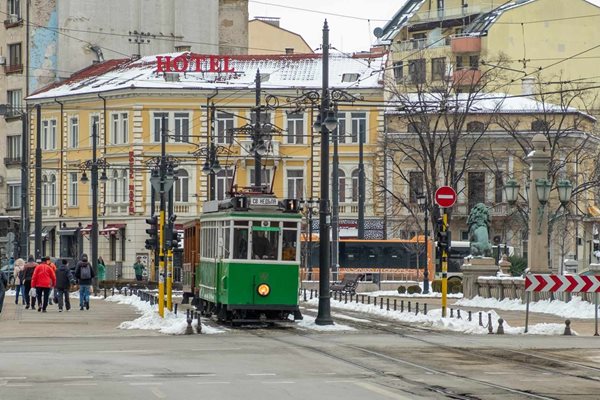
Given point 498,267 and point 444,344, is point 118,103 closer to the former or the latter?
point 498,267

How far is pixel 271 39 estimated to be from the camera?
10531 centimetres

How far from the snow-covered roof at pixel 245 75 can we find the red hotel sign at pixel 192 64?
0.55 ft

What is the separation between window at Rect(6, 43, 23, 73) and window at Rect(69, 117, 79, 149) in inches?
290

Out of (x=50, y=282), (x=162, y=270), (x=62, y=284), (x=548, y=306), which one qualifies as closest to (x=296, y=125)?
(x=62, y=284)

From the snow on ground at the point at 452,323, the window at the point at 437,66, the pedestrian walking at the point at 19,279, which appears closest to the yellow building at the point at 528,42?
the window at the point at 437,66

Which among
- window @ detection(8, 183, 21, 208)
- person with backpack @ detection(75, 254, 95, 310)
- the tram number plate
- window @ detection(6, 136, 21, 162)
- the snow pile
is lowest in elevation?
the snow pile

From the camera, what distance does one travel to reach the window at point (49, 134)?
285ft

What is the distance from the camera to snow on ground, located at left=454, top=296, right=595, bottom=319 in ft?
128

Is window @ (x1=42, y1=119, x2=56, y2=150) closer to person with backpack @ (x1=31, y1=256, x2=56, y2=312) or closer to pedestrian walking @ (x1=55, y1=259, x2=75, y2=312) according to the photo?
pedestrian walking @ (x1=55, y1=259, x2=75, y2=312)

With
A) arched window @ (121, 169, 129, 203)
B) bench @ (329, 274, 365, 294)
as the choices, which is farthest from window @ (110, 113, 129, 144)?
bench @ (329, 274, 365, 294)

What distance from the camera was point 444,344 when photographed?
28.2 m

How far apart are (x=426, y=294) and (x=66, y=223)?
32.0 m

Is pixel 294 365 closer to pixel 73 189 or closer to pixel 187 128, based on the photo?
pixel 187 128

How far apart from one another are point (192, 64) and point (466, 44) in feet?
78.7
